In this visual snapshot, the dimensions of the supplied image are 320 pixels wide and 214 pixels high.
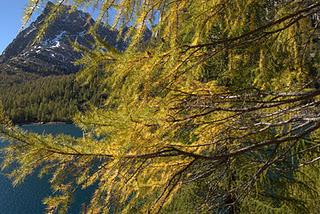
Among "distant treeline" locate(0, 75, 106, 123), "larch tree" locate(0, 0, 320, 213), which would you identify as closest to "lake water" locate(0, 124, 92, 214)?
"larch tree" locate(0, 0, 320, 213)

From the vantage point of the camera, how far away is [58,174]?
2717 mm

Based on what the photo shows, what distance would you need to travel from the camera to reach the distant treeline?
102 metres

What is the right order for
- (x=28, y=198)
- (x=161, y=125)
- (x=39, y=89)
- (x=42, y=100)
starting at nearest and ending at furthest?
(x=161, y=125) < (x=28, y=198) < (x=42, y=100) < (x=39, y=89)

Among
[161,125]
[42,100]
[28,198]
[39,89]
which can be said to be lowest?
[28,198]

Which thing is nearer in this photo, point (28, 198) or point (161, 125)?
point (161, 125)

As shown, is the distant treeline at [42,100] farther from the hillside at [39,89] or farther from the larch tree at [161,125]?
the larch tree at [161,125]

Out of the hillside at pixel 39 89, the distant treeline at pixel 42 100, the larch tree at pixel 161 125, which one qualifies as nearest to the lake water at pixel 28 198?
the larch tree at pixel 161 125

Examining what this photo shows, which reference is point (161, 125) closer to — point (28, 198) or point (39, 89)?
point (28, 198)

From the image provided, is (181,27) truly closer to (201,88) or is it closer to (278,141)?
(201,88)

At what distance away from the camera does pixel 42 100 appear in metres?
115

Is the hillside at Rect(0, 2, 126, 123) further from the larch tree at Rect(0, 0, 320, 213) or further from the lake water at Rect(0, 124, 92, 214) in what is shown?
the larch tree at Rect(0, 0, 320, 213)

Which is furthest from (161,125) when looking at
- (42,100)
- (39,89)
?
(39,89)

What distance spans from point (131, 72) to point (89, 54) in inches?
44.6

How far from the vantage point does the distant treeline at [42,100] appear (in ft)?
335
